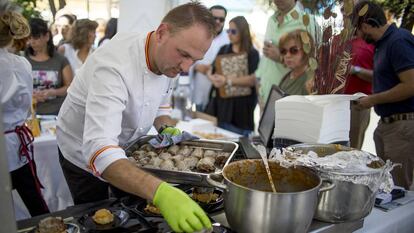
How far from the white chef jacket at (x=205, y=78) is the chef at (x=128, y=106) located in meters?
2.41

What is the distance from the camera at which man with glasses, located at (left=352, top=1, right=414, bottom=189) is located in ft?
6.87

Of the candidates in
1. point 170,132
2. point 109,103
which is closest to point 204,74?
point 170,132

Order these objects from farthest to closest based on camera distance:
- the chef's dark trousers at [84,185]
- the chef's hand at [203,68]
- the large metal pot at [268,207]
A: the chef's hand at [203,68]
the chef's dark trousers at [84,185]
the large metal pot at [268,207]

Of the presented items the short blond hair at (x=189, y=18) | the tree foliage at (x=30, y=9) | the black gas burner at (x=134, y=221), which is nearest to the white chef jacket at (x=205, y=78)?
the tree foliage at (x=30, y=9)

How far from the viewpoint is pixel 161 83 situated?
147cm

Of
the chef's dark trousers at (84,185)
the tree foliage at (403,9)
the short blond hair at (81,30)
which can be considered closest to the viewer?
the chef's dark trousers at (84,185)

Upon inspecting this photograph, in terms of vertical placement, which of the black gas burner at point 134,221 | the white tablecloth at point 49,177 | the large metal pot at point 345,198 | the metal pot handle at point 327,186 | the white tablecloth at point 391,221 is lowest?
the white tablecloth at point 49,177

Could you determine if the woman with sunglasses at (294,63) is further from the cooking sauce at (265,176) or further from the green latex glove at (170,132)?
the cooking sauce at (265,176)

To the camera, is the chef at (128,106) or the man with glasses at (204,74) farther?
the man with glasses at (204,74)

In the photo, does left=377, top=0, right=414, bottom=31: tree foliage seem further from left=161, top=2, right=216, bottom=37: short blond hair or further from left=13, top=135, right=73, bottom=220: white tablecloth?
left=13, top=135, right=73, bottom=220: white tablecloth

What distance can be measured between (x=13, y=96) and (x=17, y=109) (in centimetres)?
9

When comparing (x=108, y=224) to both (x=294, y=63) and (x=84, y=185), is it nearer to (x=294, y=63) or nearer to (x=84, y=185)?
(x=84, y=185)

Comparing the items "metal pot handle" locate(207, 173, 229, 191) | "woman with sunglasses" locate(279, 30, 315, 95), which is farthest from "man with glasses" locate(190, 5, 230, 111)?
"metal pot handle" locate(207, 173, 229, 191)

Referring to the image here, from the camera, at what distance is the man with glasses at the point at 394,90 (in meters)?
2.09
